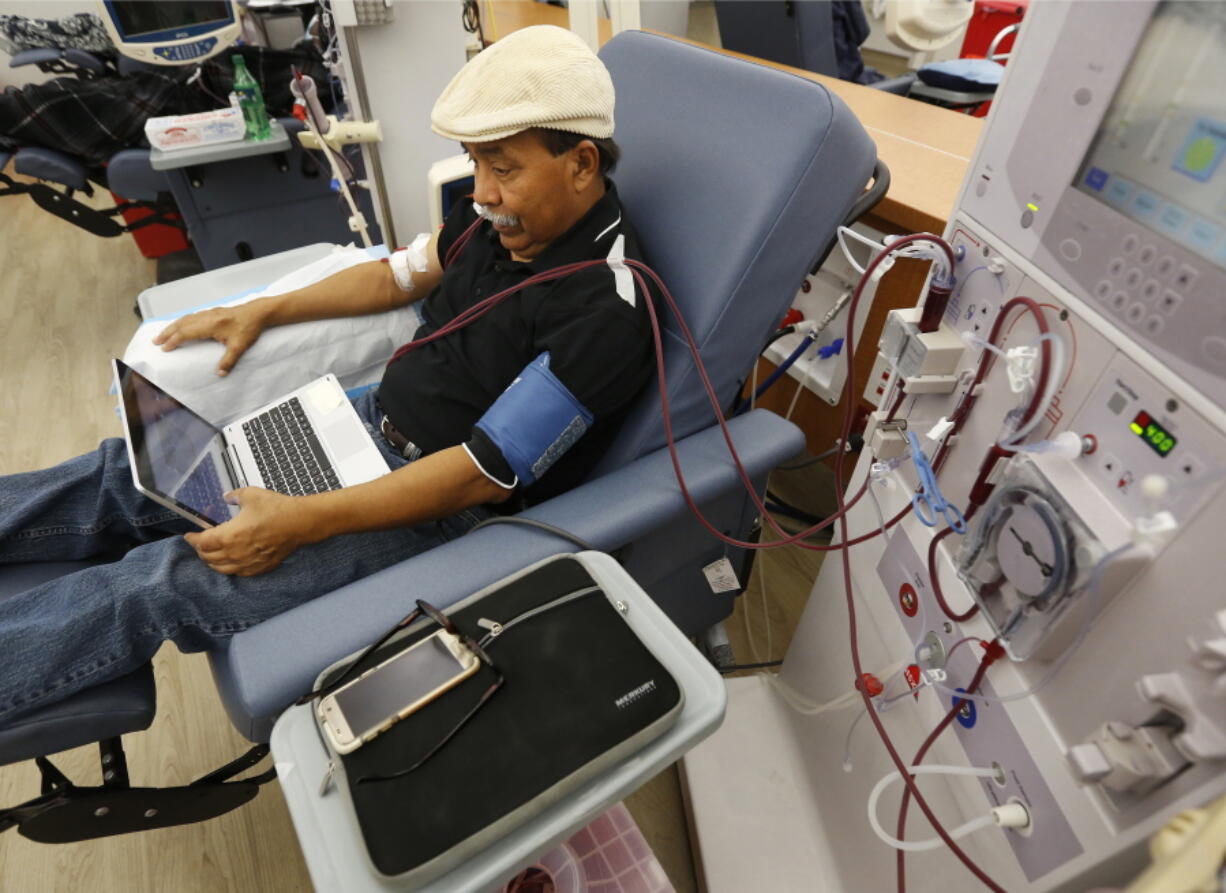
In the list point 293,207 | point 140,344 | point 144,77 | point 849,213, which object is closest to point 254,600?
point 140,344

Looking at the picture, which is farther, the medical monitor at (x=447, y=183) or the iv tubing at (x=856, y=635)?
the medical monitor at (x=447, y=183)

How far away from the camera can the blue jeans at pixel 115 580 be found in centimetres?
82

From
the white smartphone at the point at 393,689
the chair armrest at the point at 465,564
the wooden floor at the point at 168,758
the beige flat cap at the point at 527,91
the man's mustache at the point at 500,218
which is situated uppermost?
the beige flat cap at the point at 527,91

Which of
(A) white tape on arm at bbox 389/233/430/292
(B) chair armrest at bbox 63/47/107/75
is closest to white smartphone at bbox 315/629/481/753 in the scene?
(A) white tape on arm at bbox 389/233/430/292

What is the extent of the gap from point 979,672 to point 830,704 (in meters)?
0.42

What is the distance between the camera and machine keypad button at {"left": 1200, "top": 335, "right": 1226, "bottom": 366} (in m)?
0.44

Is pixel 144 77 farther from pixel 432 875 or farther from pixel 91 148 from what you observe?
pixel 432 875

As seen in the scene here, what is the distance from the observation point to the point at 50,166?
2439 mm

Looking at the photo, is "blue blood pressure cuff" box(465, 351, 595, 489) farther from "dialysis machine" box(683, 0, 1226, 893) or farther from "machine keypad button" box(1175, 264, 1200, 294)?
"machine keypad button" box(1175, 264, 1200, 294)

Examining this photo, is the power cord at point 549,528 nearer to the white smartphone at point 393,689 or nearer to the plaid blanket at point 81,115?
the white smartphone at point 393,689

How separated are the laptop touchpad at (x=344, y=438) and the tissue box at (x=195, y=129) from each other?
153cm

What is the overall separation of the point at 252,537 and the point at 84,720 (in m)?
0.28

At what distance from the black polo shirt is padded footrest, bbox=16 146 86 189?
6.85ft

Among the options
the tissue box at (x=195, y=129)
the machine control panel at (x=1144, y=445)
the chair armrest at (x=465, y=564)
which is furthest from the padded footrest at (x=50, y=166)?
the machine control panel at (x=1144, y=445)
